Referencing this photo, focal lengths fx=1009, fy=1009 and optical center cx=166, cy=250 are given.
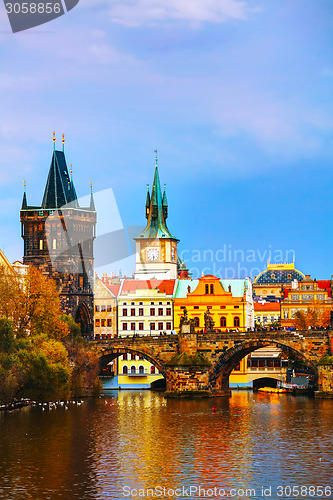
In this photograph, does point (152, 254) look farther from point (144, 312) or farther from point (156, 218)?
point (144, 312)

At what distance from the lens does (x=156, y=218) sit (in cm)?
16512

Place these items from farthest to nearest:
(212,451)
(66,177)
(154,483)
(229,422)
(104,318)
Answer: (104,318) → (66,177) → (229,422) → (212,451) → (154,483)

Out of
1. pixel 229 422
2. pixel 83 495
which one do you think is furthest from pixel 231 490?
pixel 229 422

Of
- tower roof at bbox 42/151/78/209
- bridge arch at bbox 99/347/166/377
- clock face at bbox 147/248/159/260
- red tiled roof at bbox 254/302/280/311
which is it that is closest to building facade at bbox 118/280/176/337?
tower roof at bbox 42/151/78/209

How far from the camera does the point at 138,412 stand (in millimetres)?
84250

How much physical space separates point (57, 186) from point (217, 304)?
1046 inches

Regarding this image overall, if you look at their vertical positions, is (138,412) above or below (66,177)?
below

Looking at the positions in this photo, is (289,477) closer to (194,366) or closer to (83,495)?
(83,495)

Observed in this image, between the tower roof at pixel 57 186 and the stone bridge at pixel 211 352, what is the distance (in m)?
20.0

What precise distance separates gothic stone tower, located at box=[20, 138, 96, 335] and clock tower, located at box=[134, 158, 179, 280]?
1554 inches

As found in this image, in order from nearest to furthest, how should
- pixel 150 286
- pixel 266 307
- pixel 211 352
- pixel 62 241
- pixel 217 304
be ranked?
pixel 211 352
pixel 62 241
pixel 217 304
pixel 150 286
pixel 266 307

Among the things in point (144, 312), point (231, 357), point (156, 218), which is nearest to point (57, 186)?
point (144, 312)

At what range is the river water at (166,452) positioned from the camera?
4550cm

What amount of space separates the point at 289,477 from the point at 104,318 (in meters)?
84.9
